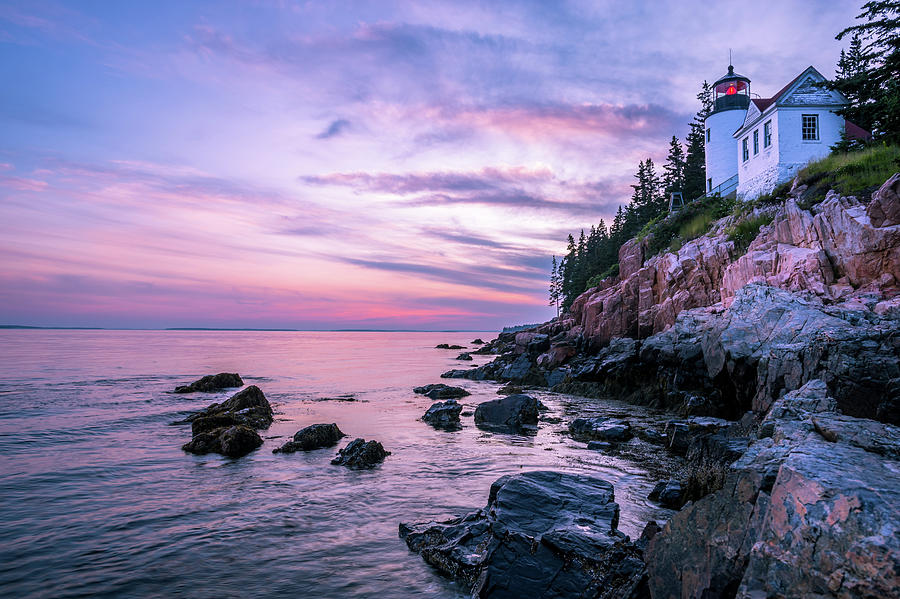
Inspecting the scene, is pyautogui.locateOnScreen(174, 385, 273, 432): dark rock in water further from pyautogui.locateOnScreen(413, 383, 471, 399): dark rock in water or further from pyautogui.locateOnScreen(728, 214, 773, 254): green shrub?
pyautogui.locateOnScreen(728, 214, 773, 254): green shrub

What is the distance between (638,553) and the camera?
7004 mm

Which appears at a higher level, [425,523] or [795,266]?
[795,266]

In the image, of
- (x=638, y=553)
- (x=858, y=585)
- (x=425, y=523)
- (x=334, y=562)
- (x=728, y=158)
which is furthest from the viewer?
(x=728, y=158)

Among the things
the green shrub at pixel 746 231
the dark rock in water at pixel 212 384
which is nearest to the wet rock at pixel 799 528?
the green shrub at pixel 746 231

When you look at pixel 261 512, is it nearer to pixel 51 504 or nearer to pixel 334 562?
pixel 334 562

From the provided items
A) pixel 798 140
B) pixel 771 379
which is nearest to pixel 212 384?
pixel 771 379

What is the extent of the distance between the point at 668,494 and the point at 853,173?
25434 mm

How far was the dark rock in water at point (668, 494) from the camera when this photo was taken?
1038 cm

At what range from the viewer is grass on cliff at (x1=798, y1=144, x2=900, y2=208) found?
22797 millimetres

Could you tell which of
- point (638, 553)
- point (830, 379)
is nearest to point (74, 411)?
point (638, 553)

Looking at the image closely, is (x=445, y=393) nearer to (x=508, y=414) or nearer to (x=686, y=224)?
(x=508, y=414)

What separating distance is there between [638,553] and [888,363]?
13.0 meters

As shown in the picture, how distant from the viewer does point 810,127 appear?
33.2 metres

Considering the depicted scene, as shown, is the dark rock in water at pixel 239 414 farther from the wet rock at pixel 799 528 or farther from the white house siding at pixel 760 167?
the white house siding at pixel 760 167
